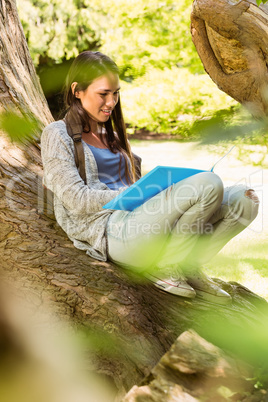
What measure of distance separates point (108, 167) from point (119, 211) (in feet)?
0.96

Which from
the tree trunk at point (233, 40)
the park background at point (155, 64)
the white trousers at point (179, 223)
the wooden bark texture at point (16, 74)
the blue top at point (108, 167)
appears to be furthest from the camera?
the park background at point (155, 64)

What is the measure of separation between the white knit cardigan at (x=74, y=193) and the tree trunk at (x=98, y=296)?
A: 9cm

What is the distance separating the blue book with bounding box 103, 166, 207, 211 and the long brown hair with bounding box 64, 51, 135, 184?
42cm

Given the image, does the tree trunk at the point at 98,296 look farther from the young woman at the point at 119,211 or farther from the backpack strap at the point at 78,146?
the backpack strap at the point at 78,146

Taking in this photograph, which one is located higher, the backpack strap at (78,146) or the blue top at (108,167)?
the backpack strap at (78,146)

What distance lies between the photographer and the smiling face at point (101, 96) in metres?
2.37

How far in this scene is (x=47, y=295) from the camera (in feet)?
7.00

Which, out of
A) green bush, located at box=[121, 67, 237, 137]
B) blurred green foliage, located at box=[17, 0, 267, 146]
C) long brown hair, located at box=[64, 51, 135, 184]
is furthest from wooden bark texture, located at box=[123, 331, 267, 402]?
green bush, located at box=[121, 67, 237, 137]

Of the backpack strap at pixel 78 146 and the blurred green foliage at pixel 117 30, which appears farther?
the blurred green foliage at pixel 117 30

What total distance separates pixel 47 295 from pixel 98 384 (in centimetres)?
46

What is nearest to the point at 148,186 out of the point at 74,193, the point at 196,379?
the point at 74,193

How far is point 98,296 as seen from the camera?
2143 mm

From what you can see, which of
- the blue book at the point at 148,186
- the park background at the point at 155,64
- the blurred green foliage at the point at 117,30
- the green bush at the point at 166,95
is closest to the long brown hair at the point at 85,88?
the blue book at the point at 148,186

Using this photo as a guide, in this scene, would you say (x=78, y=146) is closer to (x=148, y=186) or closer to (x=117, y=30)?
(x=148, y=186)
